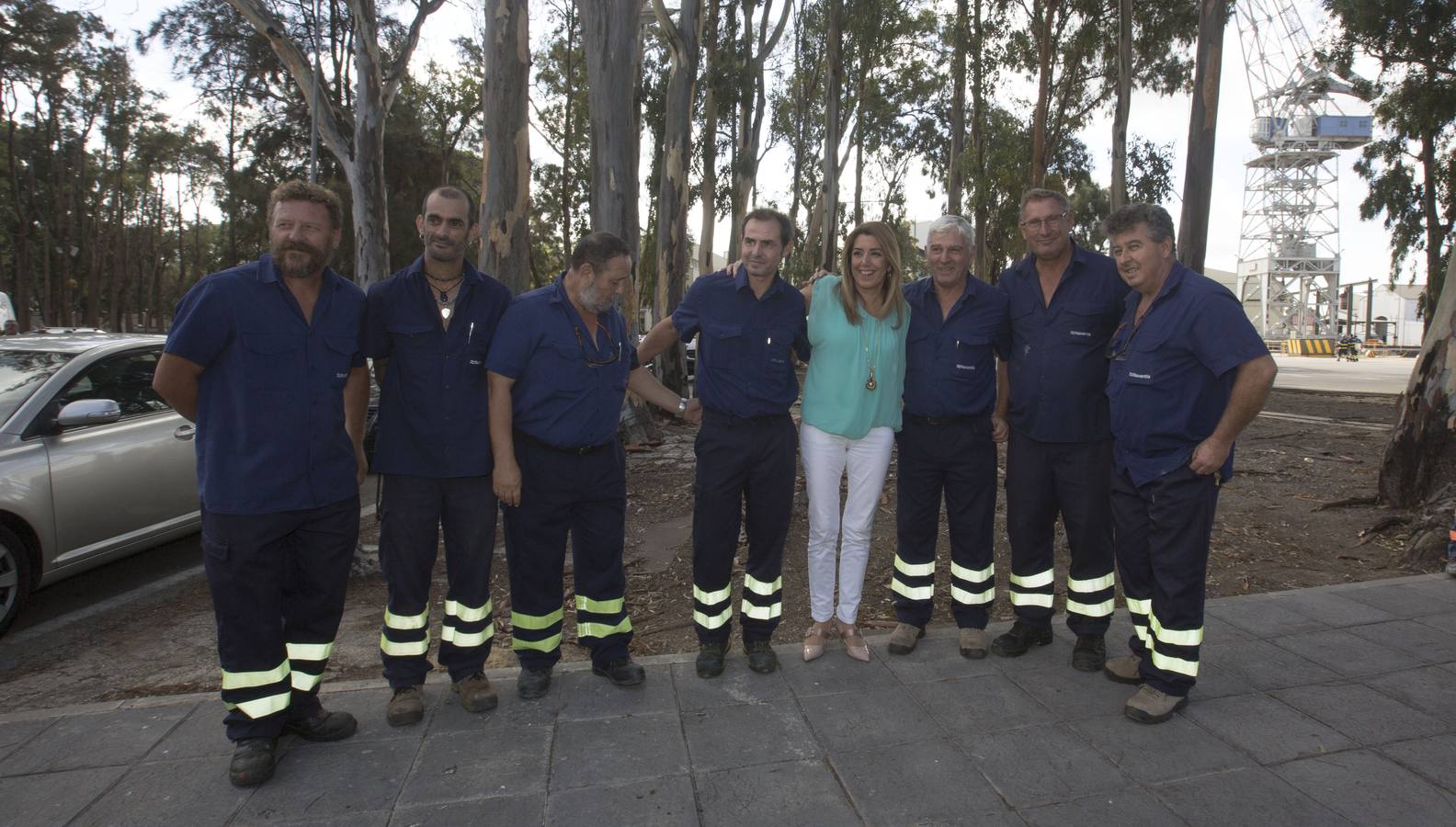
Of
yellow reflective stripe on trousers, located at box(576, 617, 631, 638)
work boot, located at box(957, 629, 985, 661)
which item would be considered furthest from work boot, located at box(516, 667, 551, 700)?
work boot, located at box(957, 629, 985, 661)

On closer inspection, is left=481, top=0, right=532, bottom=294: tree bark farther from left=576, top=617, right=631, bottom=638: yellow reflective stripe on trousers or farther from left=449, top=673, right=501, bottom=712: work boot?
left=449, top=673, right=501, bottom=712: work boot

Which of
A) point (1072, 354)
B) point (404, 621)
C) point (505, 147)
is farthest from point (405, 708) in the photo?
point (505, 147)

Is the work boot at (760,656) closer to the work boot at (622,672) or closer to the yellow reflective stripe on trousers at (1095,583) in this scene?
the work boot at (622,672)

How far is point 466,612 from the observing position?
349 centimetres

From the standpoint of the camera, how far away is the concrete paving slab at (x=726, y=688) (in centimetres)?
349

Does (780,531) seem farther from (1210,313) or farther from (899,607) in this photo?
(1210,313)

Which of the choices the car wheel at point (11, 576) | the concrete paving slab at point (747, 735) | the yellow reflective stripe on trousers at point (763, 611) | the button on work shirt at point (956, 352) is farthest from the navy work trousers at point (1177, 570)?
the car wheel at point (11, 576)

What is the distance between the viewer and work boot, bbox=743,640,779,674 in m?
3.79

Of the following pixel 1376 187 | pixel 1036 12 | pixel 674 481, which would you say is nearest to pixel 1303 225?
pixel 1376 187

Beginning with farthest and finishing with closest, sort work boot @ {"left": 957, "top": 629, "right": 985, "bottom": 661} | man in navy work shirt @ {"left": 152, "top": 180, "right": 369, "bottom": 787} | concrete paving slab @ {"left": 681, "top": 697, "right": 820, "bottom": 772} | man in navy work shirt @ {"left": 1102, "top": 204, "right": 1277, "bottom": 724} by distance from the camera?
work boot @ {"left": 957, "top": 629, "right": 985, "bottom": 661} < man in navy work shirt @ {"left": 1102, "top": 204, "right": 1277, "bottom": 724} < concrete paving slab @ {"left": 681, "top": 697, "right": 820, "bottom": 772} < man in navy work shirt @ {"left": 152, "top": 180, "right": 369, "bottom": 787}

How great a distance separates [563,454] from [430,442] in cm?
53

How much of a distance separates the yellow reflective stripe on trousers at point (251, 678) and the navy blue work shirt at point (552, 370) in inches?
50.0

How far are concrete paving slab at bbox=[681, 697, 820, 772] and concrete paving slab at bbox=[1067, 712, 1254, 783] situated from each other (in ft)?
3.61

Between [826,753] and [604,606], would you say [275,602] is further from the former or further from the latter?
[826,753]
